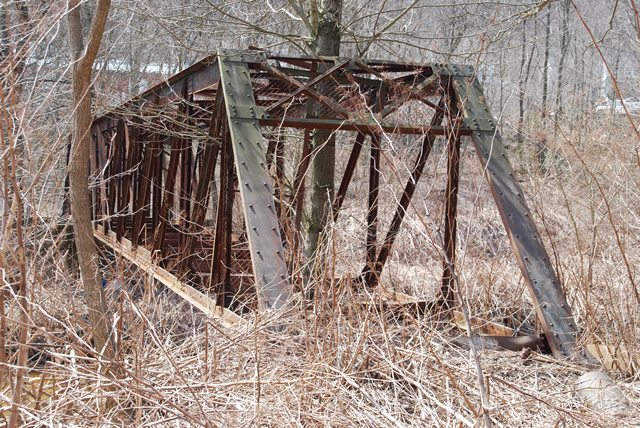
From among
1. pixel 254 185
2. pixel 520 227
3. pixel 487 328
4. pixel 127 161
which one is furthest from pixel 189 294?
pixel 127 161

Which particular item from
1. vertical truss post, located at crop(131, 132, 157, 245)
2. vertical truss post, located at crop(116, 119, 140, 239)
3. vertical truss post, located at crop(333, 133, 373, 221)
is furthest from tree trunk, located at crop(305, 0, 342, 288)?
vertical truss post, located at crop(116, 119, 140, 239)

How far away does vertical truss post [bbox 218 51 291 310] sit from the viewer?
6.04 metres

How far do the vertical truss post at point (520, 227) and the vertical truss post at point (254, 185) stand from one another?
1874mm

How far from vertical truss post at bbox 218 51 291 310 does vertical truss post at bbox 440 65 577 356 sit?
1.87m

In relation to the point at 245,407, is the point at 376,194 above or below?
above

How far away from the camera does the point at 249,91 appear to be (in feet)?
23.6

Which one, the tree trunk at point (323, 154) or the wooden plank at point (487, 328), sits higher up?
the tree trunk at point (323, 154)

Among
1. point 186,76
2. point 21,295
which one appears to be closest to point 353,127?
point 186,76

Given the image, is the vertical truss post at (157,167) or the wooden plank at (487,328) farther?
the vertical truss post at (157,167)

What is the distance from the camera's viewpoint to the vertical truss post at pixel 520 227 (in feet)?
20.8

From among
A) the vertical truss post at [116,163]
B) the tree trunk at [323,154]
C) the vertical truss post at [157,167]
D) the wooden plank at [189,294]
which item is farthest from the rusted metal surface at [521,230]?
the vertical truss post at [116,163]

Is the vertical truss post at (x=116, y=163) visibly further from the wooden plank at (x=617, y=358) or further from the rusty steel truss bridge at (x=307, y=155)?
the wooden plank at (x=617, y=358)

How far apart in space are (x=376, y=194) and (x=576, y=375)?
11.6 feet

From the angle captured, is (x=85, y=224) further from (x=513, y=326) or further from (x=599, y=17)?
(x=599, y=17)
